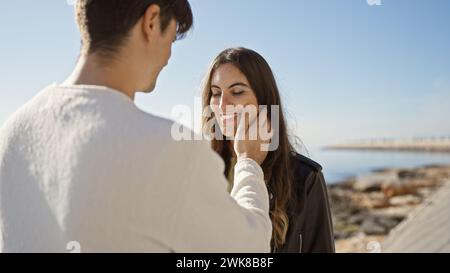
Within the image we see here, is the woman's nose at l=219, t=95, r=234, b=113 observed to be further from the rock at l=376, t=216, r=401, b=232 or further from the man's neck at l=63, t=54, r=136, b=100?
the rock at l=376, t=216, r=401, b=232

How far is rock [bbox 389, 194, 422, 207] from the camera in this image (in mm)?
15844

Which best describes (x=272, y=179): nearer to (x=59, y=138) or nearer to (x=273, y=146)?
(x=273, y=146)

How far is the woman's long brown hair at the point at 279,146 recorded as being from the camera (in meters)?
2.10

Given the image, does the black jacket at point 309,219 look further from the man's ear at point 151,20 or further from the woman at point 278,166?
the man's ear at point 151,20

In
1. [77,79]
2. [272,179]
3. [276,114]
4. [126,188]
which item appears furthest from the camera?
[276,114]

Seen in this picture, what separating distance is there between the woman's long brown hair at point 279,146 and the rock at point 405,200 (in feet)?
47.7

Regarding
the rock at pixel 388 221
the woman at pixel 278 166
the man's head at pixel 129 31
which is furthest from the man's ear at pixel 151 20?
the rock at pixel 388 221

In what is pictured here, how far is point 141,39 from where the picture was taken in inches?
44.4

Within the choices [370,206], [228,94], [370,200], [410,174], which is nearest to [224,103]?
[228,94]

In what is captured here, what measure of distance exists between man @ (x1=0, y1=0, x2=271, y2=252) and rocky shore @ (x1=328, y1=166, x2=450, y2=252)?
707 centimetres

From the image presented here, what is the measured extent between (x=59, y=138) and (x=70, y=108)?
0.07m

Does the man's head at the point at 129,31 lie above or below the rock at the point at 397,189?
below

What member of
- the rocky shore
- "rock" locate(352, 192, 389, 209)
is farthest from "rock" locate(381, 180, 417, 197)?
"rock" locate(352, 192, 389, 209)
